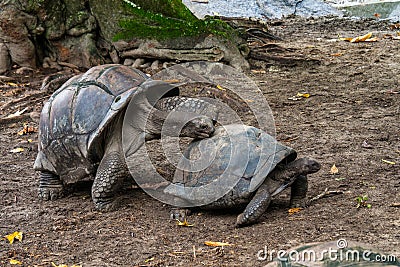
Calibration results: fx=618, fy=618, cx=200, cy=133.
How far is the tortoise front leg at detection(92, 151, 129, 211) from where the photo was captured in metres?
4.58

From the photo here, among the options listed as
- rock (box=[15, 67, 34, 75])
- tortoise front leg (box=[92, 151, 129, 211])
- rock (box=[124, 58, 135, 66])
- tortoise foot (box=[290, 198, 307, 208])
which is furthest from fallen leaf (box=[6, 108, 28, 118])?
tortoise foot (box=[290, 198, 307, 208])

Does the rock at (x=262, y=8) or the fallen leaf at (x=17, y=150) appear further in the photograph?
the rock at (x=262, y=8)

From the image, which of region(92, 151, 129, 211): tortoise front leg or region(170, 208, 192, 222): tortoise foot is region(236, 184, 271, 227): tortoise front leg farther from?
region(92, 151, 129, 211): tortoise front leg

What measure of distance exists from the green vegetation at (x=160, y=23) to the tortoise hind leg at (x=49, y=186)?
398 centimetres

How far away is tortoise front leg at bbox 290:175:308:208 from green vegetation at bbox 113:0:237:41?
4587mm

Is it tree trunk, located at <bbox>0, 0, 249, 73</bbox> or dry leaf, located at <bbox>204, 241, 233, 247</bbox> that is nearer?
dry leaf, located at <bbox>204, 241, 233, 247</bbox>

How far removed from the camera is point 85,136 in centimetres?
460

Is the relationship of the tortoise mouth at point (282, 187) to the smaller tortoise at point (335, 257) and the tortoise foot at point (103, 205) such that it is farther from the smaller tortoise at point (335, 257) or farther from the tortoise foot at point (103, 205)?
the smaller tortoise at point (335, 257)

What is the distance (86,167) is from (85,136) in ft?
0.97

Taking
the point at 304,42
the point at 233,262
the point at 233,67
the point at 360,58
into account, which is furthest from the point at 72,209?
the point at 304,42

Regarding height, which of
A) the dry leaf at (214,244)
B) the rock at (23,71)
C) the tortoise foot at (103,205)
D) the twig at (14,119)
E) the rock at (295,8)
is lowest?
the twig at (14,119)

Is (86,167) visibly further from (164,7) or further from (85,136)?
(164,7)

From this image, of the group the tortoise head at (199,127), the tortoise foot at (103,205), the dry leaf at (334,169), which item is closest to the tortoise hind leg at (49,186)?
the tortoise foot at (103,205)

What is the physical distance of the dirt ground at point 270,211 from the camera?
372cm
